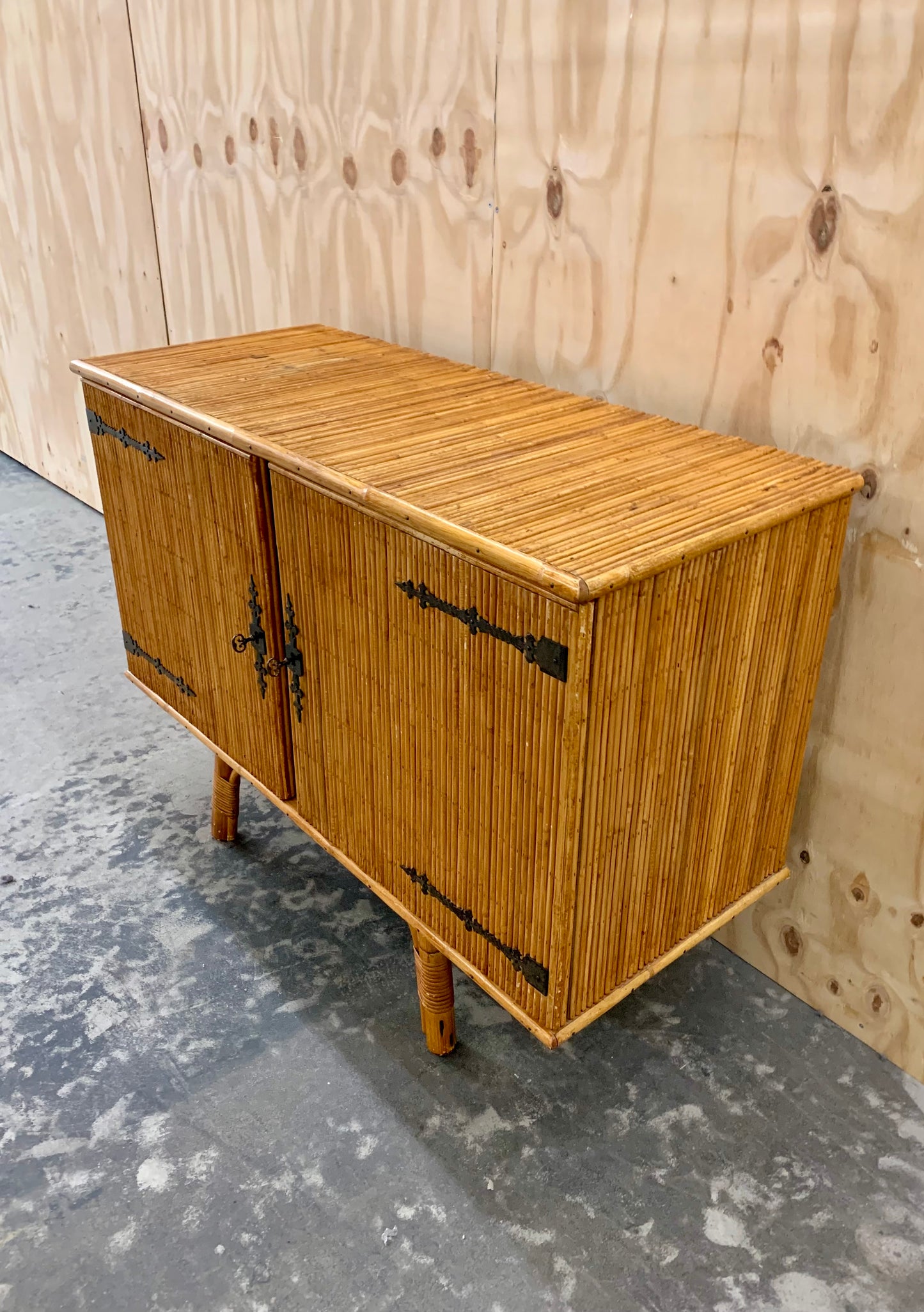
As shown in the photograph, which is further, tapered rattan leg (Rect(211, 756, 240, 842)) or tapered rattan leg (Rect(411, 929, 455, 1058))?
tapered rattan leg (Rect(211, 756, 240, 842))

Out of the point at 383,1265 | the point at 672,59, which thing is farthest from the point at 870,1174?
the point at 672,59

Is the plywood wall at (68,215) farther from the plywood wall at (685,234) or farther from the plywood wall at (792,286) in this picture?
the plywood wall at (792,286)

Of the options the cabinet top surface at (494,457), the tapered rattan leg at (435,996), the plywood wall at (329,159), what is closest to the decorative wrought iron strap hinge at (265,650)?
the cabinet top surface at (494,457)

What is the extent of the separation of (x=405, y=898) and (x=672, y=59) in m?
1.04

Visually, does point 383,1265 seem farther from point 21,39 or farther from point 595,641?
point 21,39

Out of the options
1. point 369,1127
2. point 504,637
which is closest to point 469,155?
point 504,637

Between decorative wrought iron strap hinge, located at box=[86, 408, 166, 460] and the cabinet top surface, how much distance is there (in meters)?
0.07

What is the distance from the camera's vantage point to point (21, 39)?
8.71ft

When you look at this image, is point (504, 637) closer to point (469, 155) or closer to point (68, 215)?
point (469, 155)

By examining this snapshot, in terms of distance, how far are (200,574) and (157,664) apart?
303 millimetres

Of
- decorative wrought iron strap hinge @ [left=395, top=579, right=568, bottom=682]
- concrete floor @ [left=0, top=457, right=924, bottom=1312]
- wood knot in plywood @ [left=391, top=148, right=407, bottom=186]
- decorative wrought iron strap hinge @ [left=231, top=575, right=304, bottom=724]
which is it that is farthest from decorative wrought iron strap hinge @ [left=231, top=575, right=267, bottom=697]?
wood knot in plywood @ [left=391, top=148, right=407, bottom=186]

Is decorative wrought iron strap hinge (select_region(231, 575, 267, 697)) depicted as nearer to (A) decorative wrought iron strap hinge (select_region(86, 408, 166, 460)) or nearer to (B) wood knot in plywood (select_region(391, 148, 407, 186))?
(A) decorative wrought iron strap hinge (select_region(86, 408, 166, 460))

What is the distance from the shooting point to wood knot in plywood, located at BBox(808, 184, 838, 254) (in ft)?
3.58

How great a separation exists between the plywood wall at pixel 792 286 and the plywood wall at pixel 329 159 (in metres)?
0.09
